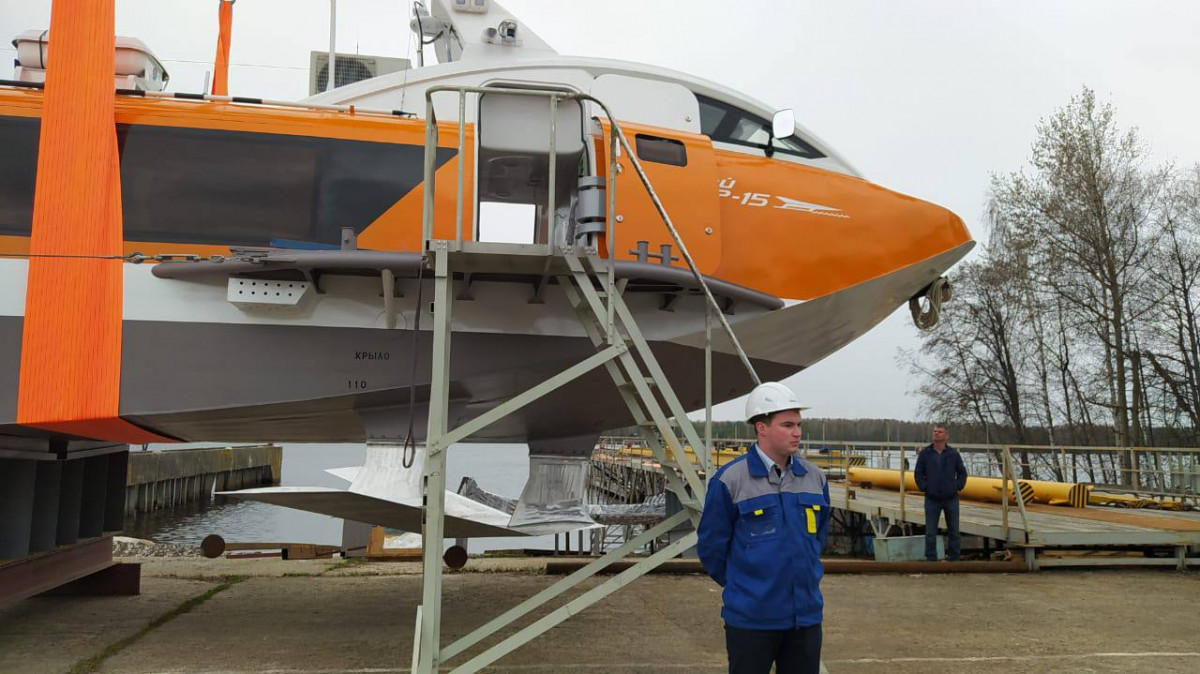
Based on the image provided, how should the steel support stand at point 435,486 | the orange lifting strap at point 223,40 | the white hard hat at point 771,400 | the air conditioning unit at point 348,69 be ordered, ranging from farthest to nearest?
the orange lifting strap at point 223,40
the air conditioning unit at point 348,69
the steel support stand at point 435,486
the white hard hat at point 771,400

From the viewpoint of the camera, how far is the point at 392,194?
238 inches

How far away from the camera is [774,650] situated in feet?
11.0

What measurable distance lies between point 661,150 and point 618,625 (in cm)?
382

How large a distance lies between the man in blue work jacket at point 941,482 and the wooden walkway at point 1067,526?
531 mm

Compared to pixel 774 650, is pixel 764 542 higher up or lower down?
higher up

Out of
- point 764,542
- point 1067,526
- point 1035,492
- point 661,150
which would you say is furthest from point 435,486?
point 1035,492

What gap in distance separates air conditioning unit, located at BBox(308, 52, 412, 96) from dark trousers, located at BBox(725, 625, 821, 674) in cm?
613

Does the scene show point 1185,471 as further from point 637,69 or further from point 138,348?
point 138,348

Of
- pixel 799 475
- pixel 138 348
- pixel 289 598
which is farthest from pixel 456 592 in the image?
pixel 799 475

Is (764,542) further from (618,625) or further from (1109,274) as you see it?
(1109,274)

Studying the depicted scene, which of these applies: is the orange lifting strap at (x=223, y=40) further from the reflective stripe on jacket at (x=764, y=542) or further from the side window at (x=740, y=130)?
the reflective stripe on jacket at (x=764, y=542)

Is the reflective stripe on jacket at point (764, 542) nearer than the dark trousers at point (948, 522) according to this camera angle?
Yes

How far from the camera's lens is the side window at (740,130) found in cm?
696

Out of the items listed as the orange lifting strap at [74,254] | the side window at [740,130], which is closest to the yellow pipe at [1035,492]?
the side window at [740,130]
